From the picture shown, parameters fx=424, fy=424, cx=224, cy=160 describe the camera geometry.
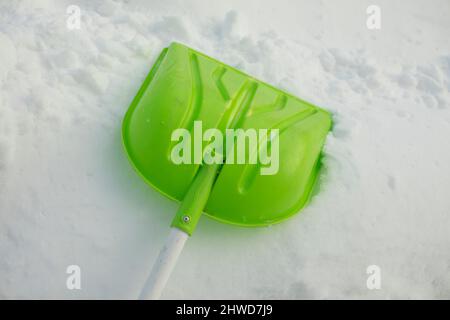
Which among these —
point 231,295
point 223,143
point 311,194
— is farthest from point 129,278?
point 311,194

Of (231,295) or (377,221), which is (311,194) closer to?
(377,221)

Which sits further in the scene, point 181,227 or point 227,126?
point 227,126

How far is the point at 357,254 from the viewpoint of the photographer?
3.65 feet

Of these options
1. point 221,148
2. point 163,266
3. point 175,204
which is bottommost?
point 163,266

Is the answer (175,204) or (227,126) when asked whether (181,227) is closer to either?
(175,204)

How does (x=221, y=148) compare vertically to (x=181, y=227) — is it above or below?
above

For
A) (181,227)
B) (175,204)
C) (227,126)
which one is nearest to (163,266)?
(181,227)

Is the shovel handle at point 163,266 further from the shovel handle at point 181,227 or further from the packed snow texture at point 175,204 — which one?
the packed snow texture at point 175,204

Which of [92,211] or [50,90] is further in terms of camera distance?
[50,90]

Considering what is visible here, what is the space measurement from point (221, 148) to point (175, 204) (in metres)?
0.20

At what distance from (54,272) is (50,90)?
0.53m

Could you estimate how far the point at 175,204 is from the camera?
3.72 ft

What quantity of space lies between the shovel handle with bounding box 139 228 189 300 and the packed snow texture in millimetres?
118
